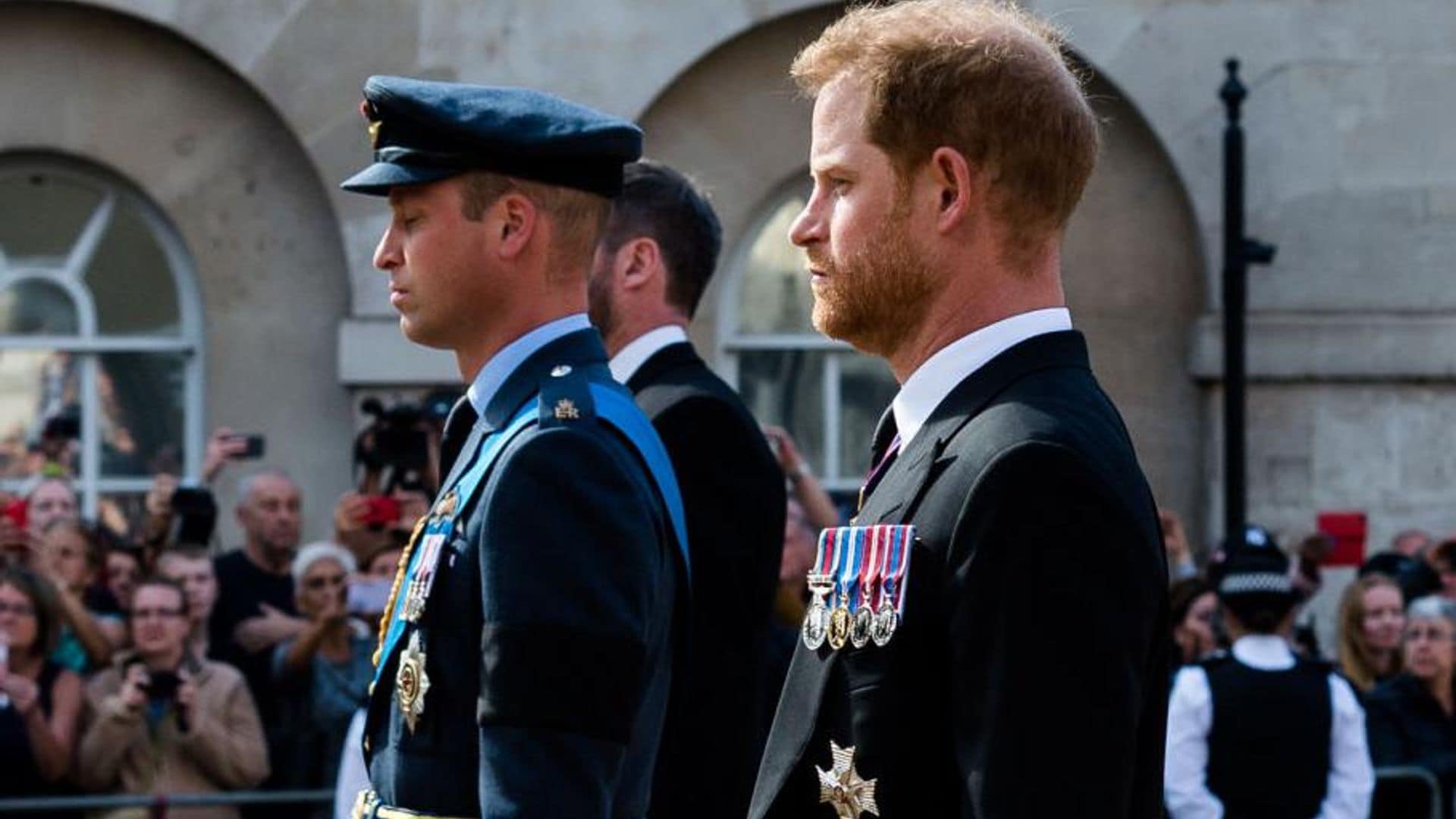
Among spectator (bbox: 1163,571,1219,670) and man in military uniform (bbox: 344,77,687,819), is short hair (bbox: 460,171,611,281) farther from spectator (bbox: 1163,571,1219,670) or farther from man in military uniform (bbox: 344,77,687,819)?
spectator (bbox: 1163,571,1219,670)

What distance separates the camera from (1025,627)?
7.80ft

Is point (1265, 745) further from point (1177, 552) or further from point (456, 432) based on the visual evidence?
point (456, 432)

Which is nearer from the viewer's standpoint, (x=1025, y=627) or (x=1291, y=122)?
(x=1025, y=627)

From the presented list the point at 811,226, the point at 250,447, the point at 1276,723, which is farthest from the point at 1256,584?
the point at 811,226

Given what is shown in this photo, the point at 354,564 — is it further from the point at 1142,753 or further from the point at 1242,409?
the point at 1142,753

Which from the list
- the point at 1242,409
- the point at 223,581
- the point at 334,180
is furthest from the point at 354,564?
the point at 1242,409

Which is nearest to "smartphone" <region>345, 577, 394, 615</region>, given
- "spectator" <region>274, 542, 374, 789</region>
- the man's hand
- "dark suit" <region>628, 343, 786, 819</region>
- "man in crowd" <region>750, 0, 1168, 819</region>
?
"spectator" <region>274, 542, 374, 789</region>

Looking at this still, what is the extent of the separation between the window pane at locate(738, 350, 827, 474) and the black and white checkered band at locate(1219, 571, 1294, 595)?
498 centimetres

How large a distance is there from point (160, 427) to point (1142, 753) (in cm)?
1017

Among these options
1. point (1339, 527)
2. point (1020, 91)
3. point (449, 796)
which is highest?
point (1339, 527)

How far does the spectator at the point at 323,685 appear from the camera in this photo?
7844 millimetres

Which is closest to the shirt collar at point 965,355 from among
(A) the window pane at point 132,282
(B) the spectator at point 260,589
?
(B) the spectator at point 260,589

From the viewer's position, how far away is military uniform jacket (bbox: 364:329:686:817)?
3068 mm

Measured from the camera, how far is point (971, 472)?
2.50 meters
